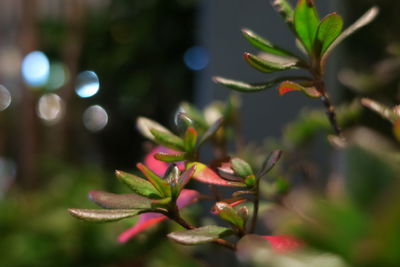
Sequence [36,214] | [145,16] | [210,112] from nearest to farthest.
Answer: [210,112] → [36,214] → [145,16]

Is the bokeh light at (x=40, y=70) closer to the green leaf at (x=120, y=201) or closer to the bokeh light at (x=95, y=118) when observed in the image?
the bokeh light at (x=95, y=118)

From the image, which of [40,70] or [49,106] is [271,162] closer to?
[40,70]

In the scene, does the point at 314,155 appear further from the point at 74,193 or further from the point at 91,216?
the point at 74,193


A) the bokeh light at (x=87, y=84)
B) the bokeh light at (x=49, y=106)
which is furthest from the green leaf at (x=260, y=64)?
the bokeh light at (x=49, y=106)

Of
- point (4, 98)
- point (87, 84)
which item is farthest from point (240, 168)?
point (4, 98)

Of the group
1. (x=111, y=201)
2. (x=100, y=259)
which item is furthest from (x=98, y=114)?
(x=111, y=201)
